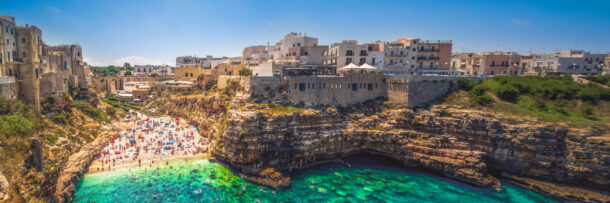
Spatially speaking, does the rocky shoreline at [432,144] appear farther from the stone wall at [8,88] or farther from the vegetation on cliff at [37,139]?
the stone wall at [8,88]

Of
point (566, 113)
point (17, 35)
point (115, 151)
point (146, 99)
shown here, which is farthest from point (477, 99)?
point (146, 99)

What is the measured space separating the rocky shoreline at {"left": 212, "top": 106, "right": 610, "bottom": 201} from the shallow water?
6.21ft

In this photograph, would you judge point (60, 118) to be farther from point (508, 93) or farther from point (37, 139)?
point (508, 93)

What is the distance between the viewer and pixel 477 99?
3419 cm

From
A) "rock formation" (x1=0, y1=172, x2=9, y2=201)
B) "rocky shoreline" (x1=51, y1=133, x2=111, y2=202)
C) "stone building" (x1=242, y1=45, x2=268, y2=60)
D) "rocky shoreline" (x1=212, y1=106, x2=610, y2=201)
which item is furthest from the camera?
"stone building" (x1=242, y1=45, x2=268, y2=60)

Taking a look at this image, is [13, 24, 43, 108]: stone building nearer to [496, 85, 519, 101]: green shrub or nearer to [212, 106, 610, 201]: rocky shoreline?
[212, 106, 610, 201]: rocky shoreline

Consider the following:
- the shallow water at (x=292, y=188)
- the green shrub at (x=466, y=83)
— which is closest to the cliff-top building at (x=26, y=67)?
the shallow water at (x=292, y=188)

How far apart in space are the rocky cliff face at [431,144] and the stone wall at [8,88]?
20351 millimetres

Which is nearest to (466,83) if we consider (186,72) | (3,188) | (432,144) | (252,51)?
(432,144)

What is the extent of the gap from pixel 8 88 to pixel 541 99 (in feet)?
196

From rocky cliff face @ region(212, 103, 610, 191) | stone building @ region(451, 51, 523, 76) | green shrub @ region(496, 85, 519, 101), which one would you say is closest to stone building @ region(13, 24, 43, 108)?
rocky cliff face @ region(212, 103, 610, 191)

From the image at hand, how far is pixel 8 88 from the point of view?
27016 mm

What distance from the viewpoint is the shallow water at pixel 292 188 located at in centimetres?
2400

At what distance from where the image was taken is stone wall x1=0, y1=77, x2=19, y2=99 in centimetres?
2600
